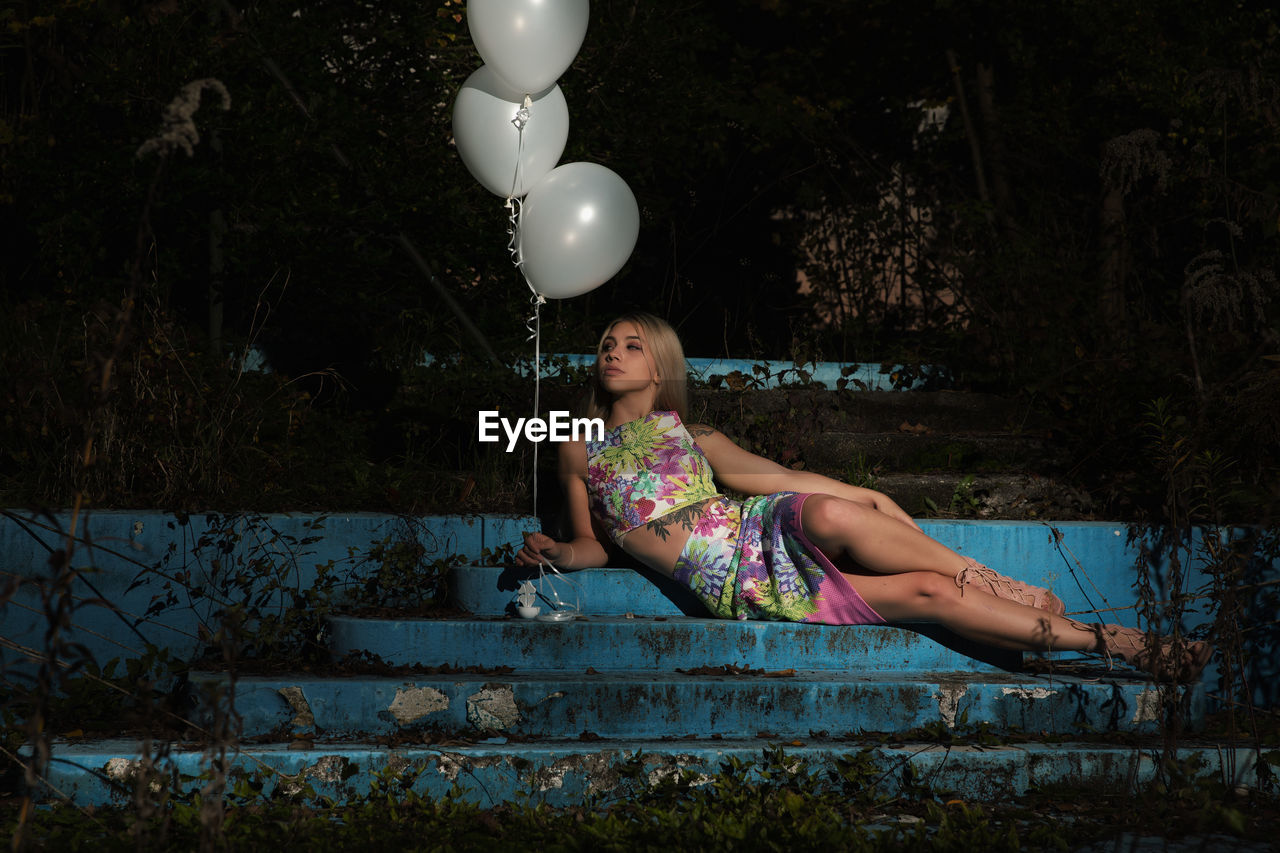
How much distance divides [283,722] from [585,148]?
401 centimetres

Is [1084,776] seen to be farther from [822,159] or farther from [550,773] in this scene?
[822,159]

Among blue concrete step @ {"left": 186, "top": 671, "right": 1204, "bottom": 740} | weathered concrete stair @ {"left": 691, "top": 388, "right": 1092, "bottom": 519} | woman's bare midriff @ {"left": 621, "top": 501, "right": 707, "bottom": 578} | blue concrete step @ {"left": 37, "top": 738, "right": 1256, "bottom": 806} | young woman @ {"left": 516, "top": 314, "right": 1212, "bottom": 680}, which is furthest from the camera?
weathered concrete stair @ {"left": 691, "top": 388, "right": 1092, "bottom": 519}

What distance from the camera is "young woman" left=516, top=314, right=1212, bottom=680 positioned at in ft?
11.5

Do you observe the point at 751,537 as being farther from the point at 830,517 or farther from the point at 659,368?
the point at 659,368

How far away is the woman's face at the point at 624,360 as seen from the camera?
3996 mm

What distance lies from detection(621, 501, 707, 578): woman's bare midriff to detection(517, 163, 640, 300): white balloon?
1092mm

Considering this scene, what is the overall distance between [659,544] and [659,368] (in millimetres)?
703

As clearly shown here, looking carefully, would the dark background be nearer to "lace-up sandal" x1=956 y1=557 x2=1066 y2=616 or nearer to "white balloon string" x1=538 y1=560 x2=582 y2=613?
"lace-up sandal" x1=956 y1=557 x2=1066 y2=616

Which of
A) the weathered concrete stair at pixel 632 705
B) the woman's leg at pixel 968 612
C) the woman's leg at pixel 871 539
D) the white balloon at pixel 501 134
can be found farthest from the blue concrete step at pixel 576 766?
the white balloon at pixel 501 134

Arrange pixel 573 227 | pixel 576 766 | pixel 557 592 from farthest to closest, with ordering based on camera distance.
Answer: pixel 573 227 < pixel 557 592 < pixel 576 766

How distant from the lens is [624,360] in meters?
4.00

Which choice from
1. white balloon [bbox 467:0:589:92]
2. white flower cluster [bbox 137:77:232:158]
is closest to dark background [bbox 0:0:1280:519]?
white balloon [bbox 467:0:589:92]

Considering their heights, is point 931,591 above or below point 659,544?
below

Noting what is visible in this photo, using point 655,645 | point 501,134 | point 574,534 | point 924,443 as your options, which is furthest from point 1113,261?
point 655,645
